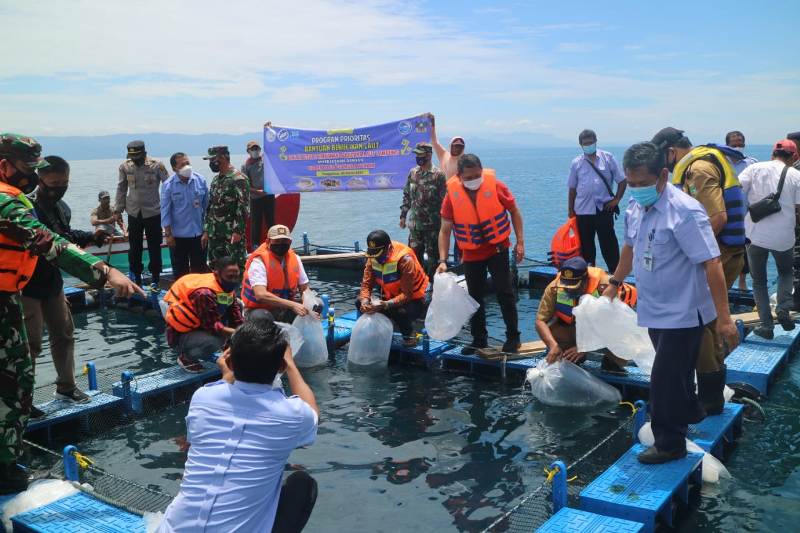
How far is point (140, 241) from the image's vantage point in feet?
→ 32.2

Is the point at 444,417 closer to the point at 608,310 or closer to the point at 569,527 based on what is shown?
the point at 608,310

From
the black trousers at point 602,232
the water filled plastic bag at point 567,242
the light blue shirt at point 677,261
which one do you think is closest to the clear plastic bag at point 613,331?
the light blue shirt at point 677,261

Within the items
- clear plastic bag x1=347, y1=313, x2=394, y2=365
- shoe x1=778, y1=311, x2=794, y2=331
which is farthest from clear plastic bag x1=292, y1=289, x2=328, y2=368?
shoe x1=778, y1=311, x2=794, y2=331

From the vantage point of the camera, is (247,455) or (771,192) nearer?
(247,455)

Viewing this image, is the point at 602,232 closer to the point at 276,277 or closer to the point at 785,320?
the point at 785,320

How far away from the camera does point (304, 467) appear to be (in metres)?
4.81

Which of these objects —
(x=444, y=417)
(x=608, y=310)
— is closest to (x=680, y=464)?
(x=608, y=310)

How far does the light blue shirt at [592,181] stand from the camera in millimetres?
8486

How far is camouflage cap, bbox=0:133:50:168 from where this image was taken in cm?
407

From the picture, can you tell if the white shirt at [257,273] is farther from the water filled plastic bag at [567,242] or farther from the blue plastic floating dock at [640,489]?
the blue plastic floating dock at [640,489]

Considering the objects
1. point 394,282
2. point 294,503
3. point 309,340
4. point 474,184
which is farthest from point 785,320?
point 294,503

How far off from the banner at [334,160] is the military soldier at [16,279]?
8253 millimetres

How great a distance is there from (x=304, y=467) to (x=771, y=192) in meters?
4.82

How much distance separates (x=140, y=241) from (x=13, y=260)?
6.03 m
